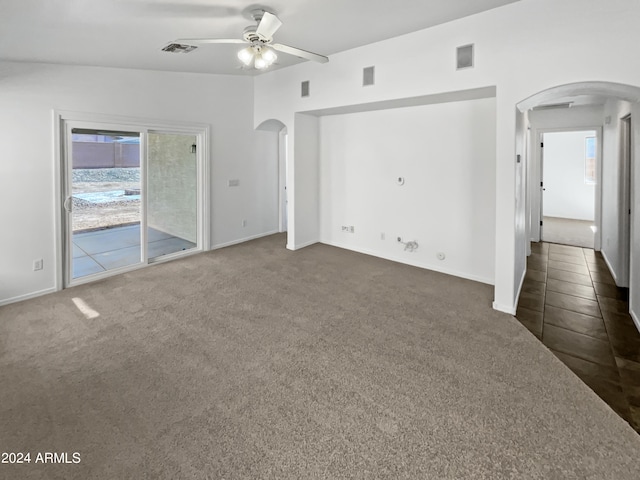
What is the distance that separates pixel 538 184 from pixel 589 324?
4173 millimetres

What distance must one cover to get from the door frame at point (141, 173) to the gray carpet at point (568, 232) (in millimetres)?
6739

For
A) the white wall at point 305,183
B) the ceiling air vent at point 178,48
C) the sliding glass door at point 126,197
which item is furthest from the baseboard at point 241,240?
the ceiling air vent at point 178,48

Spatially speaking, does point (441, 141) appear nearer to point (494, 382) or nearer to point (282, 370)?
point (494, 382)

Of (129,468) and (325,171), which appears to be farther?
(325,171)

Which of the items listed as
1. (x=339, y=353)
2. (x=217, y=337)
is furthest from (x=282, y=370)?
(x=217, y=337)

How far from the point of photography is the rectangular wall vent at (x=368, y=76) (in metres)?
4.64

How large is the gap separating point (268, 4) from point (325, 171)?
10.8 ft

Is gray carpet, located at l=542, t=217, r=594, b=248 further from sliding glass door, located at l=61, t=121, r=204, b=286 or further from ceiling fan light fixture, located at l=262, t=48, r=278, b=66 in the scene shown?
sliding glass door, located at l=61, t=121, r=204, b=286

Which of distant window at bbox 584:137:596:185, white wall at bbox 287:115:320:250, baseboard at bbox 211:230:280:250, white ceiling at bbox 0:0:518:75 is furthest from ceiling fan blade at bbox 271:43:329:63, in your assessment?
distant window at bbox 584:137:596:185

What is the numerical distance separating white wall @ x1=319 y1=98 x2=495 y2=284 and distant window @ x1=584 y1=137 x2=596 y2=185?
6.86 m

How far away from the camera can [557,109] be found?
6.40m

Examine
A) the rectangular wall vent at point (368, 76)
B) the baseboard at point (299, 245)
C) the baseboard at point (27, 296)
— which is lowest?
the baseboard at point (27, 296)

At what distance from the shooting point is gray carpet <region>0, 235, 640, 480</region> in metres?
1.81

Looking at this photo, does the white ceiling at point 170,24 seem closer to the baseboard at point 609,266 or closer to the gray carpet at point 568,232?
the baseboard at point 609,266
